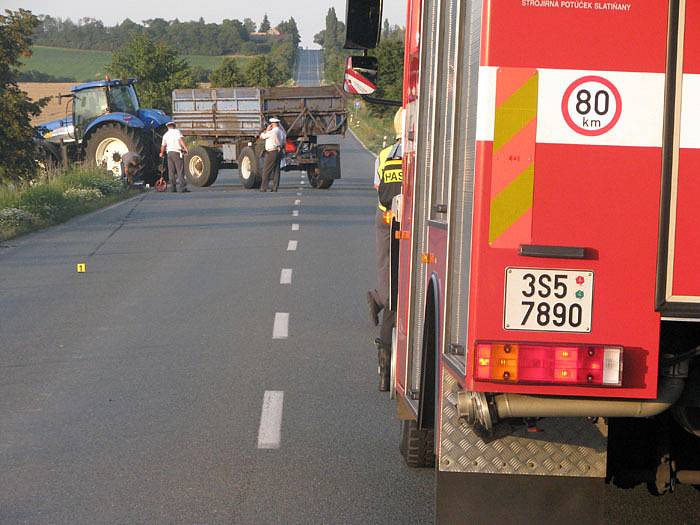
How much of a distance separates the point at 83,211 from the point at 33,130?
1.86m

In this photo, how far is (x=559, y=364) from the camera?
3811mm

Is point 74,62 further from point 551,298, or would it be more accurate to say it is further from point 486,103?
point 551,298

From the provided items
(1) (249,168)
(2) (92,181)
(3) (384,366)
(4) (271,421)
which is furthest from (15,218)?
(4) (271,421)

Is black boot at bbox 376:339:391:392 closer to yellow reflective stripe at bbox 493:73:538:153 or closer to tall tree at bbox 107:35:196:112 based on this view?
yellow reflective stripe at bbox 493:73:538:153

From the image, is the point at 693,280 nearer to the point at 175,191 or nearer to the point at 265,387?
the point at 265,387

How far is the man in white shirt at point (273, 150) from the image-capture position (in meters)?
30.9

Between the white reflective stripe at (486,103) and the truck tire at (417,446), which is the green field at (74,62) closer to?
the truck tire at (417,446)

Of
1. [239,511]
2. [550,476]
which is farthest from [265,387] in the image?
[550,476]

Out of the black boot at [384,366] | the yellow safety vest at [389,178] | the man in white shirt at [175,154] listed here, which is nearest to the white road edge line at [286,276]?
the yellow safety vest at [389,178]

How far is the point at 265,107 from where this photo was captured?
33.3m

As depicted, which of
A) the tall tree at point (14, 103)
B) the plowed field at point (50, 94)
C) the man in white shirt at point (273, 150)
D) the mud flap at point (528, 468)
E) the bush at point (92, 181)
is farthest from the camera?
the plowed field at point (50, 94)

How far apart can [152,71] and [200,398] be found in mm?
50558

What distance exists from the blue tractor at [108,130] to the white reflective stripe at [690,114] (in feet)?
97.1

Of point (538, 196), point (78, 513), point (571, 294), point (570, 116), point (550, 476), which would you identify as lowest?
point (78, 513)
